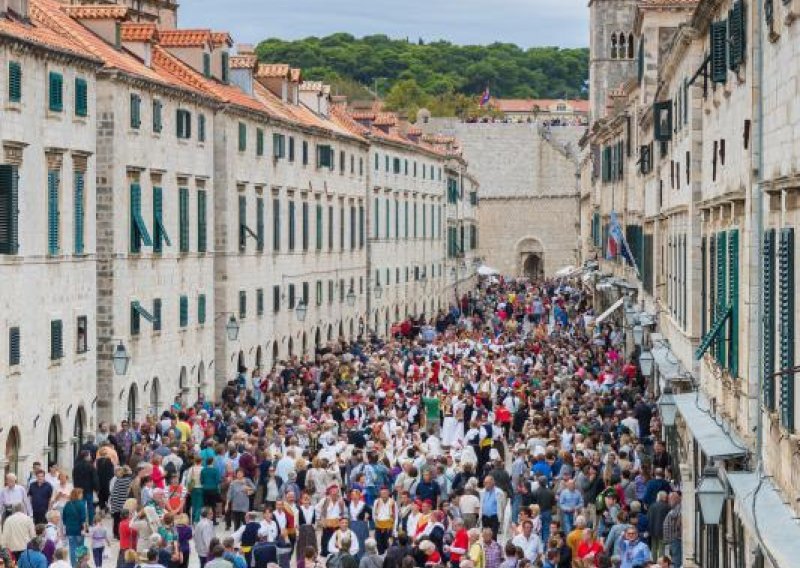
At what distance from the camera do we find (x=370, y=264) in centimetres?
7569

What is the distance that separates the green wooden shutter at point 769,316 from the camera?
16516mm

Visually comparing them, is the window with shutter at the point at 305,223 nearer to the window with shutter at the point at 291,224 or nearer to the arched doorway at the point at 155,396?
the window with shutter at the point at 291,224

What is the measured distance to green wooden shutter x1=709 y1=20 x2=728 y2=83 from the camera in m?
22.5

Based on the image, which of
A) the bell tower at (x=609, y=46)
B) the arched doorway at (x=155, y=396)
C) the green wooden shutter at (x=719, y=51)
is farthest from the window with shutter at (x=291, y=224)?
the bell tower at (x=609, y=46)

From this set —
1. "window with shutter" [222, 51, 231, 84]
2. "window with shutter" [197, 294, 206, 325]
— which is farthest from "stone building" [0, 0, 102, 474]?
"window with shutter" [222, 51, 231, 84]

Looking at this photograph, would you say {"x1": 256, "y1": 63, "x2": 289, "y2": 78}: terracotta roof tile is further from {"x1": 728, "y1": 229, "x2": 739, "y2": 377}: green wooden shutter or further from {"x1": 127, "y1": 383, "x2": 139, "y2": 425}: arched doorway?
{"x1": 728, "y1": 229, "x2": 739, "y2": 377}: green wooden shutter

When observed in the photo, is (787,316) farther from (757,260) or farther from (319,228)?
(319,228)

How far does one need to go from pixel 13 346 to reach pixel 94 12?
12518 millimetres

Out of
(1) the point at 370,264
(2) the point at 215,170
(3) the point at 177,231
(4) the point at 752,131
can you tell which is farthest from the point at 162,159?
(1) the point at 370,264

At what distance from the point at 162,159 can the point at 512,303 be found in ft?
145

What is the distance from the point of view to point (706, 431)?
21234 millimetres

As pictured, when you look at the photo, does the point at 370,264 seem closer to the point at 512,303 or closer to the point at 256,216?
the point at 512,303

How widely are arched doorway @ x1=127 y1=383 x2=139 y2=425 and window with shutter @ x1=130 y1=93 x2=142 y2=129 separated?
18.9 ft

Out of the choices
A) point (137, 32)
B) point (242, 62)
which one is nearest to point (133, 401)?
point (137, 32)
